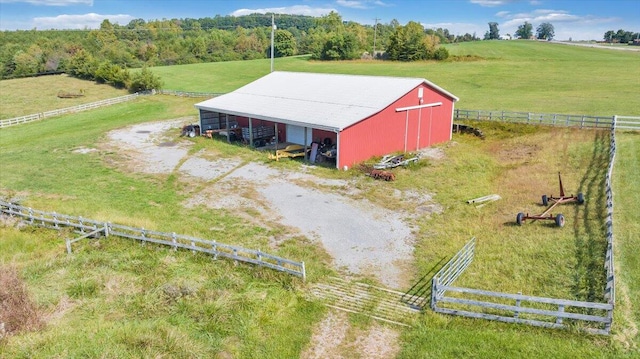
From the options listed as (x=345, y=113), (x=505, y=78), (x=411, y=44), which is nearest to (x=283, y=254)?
(x=345, y=113)

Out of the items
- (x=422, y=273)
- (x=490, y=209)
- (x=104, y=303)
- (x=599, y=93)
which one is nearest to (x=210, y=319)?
(x=104, y=303)

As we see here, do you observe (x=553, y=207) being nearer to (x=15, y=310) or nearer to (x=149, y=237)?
(x=149, y=237)

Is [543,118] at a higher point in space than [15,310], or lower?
higher

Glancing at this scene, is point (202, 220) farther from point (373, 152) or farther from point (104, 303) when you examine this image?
point (373, 152)

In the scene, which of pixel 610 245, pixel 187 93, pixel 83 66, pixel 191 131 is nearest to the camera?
pixel 610 245

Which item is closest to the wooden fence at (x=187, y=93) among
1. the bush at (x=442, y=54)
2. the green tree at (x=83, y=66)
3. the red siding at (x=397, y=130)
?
the green tree at (x=83, y=66)

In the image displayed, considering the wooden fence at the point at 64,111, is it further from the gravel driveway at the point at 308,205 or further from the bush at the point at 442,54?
the bush at the point at 442,54

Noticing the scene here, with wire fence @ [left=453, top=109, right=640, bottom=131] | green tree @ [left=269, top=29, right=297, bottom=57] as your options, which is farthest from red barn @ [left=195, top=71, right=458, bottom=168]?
green tree @ [left=269, top=29, right=297, bottom=57]
